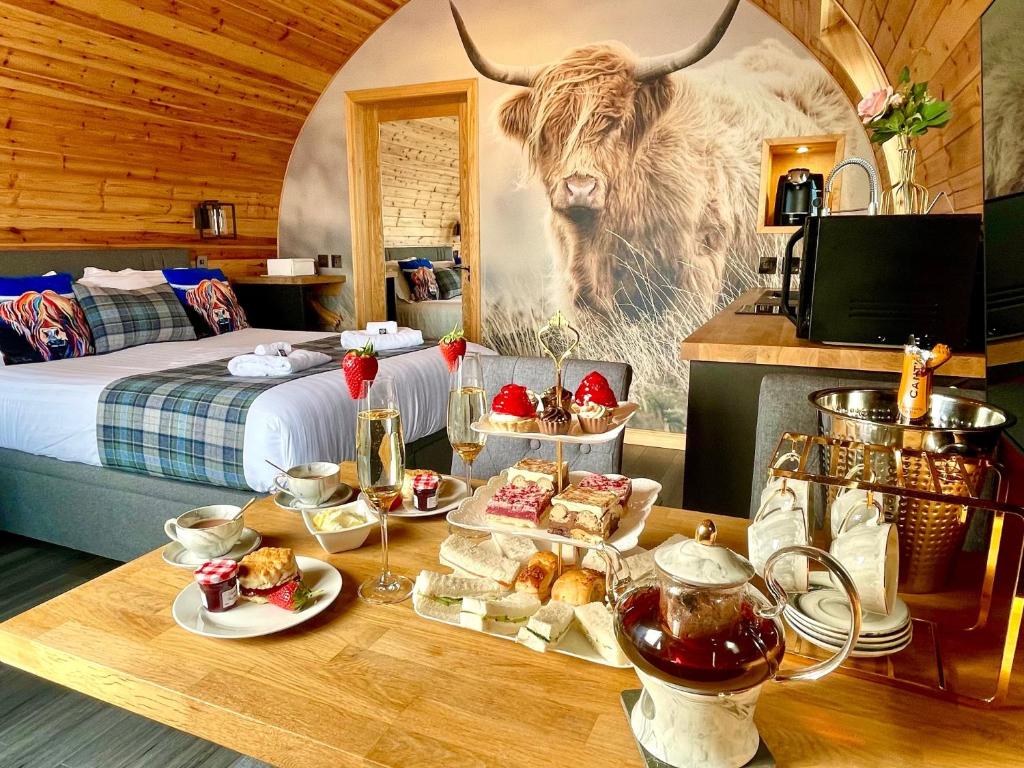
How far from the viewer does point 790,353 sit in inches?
68.8

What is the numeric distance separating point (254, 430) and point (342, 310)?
11.0 feet

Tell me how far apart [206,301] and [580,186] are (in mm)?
2474

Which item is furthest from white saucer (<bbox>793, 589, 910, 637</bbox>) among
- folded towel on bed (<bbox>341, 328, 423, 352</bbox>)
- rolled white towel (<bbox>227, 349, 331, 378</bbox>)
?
folded towel on bed (<bbox>341, 328, 423, 352</bbox>)

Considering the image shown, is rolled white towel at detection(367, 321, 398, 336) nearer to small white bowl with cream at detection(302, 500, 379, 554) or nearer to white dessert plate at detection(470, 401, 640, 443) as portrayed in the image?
small white bowl with cream at detection(302, 500, 379, 554)

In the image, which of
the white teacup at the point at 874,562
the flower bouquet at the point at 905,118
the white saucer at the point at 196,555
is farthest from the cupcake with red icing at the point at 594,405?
the flower bouquet at the point at 905,118

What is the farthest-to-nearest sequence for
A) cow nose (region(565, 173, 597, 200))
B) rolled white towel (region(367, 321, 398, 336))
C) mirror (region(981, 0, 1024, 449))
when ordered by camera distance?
cow nose (region(565, 173, 597, 200)), rolled white towel (region(367, 321, 398, 336)), mirror (region(981, 0, 1024, 449))

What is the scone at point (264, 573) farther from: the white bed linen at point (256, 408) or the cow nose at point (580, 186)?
the cow nose at point (580, 186)

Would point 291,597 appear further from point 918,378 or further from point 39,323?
point 39,323

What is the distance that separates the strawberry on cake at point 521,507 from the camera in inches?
36.6

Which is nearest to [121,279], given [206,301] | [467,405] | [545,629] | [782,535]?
[206,301]

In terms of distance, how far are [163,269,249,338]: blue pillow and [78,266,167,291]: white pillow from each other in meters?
0.14

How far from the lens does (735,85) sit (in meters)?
4.08

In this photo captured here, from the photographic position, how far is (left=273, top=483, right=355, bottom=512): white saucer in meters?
1.23

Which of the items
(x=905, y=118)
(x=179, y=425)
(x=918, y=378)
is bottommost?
(x=179, y=425)
